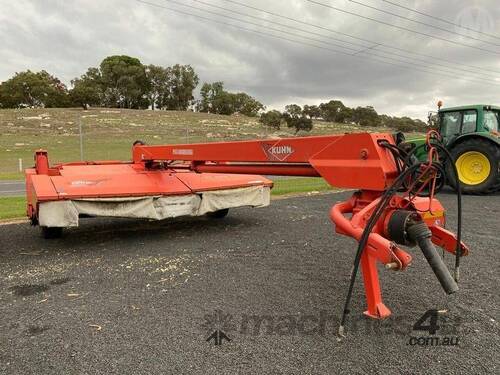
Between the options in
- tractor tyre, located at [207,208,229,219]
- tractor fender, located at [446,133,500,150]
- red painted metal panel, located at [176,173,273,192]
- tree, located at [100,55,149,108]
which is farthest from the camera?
tree, located at [100,55,149,108]

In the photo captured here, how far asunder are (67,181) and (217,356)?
363 cm

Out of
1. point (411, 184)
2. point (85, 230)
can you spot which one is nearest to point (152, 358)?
point (411, 184)

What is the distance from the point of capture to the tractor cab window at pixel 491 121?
11148 millimetres

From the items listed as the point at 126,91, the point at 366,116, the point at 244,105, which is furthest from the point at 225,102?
the point at 366,116

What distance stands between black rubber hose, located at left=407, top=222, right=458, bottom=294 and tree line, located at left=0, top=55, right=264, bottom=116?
7207 centimetres

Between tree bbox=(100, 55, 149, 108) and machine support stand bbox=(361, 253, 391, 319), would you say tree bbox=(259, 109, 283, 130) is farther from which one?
tree bbox=(100, 55, 149, 108)


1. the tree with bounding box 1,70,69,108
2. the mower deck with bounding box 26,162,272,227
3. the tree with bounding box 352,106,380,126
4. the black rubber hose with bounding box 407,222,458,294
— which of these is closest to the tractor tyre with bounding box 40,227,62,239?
the mower deck with bounding box 26,162,272,227

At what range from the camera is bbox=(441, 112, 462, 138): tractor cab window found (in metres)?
11.4

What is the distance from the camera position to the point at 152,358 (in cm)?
276

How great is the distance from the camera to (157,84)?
81812 mm

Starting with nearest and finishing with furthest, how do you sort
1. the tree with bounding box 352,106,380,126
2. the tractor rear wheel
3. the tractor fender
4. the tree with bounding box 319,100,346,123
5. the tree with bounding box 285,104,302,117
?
the tractor rear wheel → the tractor fender → the tree with bounding box 285,104,302,117 → the tree with bounding box 352,106,380,126 → the tree with bounding box 319,100,346,123

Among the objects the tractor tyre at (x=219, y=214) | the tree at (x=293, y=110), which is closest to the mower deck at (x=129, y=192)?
the tractor tyre at (x=219, y=214)

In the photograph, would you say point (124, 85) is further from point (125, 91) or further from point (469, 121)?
point (469, 121)

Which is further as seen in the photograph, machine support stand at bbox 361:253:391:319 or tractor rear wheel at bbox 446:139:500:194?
tractor rear wheel at bbox 446:139:500:194
